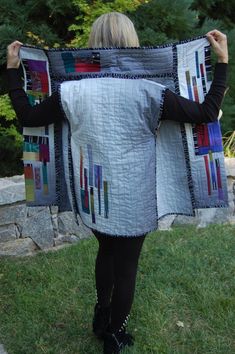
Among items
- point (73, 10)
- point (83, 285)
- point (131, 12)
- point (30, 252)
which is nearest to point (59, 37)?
point (73, 10)

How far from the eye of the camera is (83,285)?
3.69 metres

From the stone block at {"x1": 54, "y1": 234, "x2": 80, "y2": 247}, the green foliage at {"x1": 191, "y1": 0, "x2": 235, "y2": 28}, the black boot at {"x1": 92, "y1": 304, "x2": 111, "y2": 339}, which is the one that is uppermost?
the green foliage at {"x1": 191, "y1": 0, "x2": 235, "y2": 28}

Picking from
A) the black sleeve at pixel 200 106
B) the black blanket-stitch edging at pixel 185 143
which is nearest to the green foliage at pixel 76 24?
the black blanket-stitch edging at pixel 185 143

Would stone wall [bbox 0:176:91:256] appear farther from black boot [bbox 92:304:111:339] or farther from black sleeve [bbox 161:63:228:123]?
black sleeve [bbox 161:63:228:123]

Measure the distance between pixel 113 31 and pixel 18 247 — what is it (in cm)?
261

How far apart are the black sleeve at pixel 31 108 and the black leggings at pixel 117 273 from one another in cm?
61

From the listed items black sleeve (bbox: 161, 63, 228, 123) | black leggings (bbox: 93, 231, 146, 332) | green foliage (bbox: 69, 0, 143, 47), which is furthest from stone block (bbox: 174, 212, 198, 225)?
black sleeve (bbox: 161, 63, 228, 123)

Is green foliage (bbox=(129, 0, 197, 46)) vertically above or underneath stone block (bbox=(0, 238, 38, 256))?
above

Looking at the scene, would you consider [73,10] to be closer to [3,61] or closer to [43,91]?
[3,61]

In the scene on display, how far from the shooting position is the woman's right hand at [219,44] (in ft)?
7.88

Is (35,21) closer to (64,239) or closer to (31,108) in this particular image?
(64,239)

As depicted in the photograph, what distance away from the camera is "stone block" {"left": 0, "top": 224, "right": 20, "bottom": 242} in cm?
436

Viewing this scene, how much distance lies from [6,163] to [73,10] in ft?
5.88

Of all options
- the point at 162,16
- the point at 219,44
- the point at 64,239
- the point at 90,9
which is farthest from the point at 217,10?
the point at 219,44
